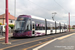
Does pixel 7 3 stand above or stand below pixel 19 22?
above

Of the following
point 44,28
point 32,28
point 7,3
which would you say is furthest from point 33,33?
point 7,3

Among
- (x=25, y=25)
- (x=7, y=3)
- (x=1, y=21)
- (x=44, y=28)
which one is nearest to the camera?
(x=7, y=3)

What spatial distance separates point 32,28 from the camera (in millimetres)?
19125

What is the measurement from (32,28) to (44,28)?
5803mm

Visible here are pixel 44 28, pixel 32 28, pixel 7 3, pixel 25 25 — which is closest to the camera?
pixel 7 3

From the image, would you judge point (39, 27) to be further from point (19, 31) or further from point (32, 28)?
point (19, 31)

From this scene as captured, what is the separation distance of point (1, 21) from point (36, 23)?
6226 centimetres

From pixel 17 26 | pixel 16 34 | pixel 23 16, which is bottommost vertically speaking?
pixel 16 34

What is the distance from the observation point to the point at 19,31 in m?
18.0

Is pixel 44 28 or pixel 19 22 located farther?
pixel 44 28

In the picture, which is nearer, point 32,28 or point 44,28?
point 32,28

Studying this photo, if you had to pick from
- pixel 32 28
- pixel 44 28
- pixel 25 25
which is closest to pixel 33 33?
pixel 32 28

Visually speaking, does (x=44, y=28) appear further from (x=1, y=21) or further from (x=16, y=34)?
(x=1, y=21)

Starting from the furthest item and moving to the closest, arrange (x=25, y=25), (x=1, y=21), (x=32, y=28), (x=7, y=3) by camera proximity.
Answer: (x=1, y=21) → (x=32, y=28) → (x=25, y=25) → (x=7, y=3)
